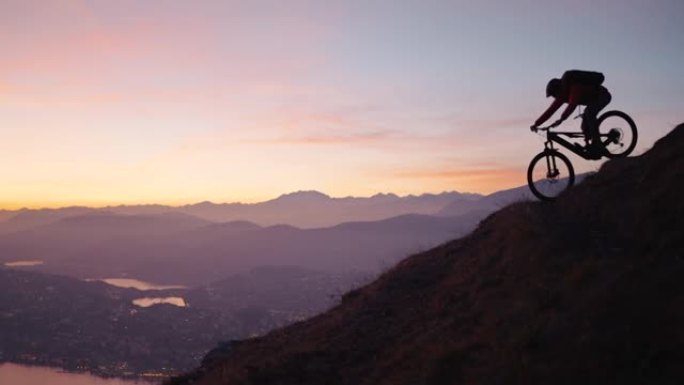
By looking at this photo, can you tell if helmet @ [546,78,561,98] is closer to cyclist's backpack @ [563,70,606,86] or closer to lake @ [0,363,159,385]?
cyclist's backpack @ [563,70,606,86]

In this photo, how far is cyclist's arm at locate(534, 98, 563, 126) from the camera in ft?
52.2

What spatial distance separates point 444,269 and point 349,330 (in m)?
4.62

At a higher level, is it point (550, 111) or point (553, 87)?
point (553, 87)

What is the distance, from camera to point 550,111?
52.8ft

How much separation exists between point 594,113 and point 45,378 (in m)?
124

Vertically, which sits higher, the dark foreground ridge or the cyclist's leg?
the cyclist's leg

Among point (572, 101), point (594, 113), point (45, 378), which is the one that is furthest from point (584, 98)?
point (45, 378)

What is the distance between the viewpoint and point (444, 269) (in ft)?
62.7

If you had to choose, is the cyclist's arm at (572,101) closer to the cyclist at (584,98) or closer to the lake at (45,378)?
the cyclist at (584,98)

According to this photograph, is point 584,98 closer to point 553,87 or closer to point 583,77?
point 583,77

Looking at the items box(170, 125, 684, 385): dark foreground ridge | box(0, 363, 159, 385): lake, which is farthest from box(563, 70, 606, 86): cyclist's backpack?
box(0, 363, 159, 385): lake

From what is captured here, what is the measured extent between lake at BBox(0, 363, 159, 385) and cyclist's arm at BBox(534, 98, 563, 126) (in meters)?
94.6

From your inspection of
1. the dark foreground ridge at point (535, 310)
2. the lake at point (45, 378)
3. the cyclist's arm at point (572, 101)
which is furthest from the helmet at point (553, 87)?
the lake at point (45, 378)

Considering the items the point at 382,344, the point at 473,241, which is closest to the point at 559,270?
the point at 382,344
